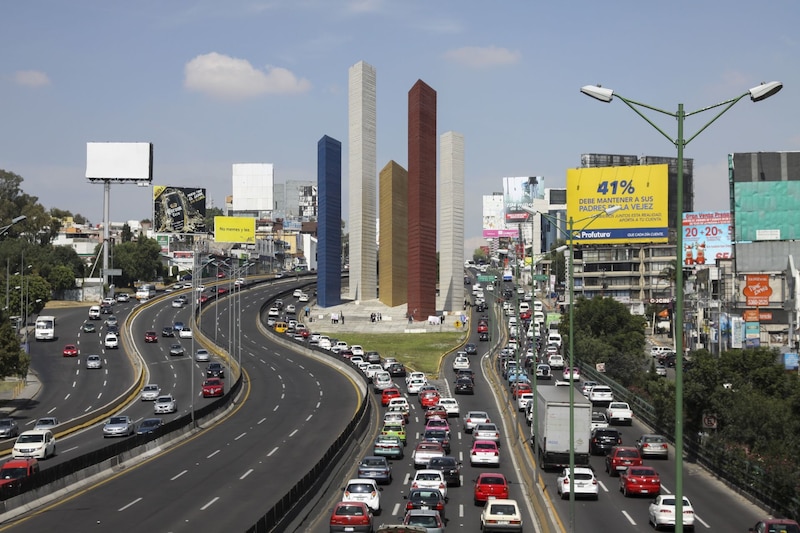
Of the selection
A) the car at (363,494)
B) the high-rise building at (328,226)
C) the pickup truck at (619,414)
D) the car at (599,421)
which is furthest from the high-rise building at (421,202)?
the car at (363,494)

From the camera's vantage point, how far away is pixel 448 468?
4019 centimetres

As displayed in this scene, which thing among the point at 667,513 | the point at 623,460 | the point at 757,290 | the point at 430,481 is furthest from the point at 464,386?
the point at 667,513

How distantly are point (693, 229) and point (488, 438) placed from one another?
334ft

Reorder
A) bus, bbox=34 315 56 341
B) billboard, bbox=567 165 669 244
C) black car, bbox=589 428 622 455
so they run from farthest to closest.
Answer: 1. billboard, bbox=567 165 669 244
2. bus, bbox=34 315 56 341
3. black car, bbox=589 428 622 455

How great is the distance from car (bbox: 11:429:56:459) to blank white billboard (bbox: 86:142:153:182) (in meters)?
130

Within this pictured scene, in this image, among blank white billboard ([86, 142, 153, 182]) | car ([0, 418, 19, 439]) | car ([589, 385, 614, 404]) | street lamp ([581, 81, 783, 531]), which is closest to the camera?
street lamp ([581, 81, 783, 531])

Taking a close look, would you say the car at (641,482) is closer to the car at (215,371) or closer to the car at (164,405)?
the car at (164,405)

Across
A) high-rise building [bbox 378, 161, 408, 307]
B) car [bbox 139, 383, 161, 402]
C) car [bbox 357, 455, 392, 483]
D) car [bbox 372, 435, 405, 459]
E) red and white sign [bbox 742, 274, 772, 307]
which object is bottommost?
car [bbox 139, 383, 161, 402]

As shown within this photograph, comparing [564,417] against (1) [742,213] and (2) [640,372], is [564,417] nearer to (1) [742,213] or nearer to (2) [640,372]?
(2) [640,372]

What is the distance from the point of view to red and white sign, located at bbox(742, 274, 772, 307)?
92125 millimetres

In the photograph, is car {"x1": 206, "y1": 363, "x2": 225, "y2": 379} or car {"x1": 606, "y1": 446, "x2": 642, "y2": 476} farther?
car {"x1": 206, "y1": 363, "x2": 225, "y2": 379}

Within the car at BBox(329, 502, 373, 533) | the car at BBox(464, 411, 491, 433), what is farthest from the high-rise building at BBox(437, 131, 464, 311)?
the car at BBox(329, 502, 373, 533)

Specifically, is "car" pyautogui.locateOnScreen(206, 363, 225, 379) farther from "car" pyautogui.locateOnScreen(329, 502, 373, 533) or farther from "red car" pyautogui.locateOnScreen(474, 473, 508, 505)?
"car" pyautogui.locateOnScreen(329, 502, 373, 533)

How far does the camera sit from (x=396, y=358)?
3954 inches
